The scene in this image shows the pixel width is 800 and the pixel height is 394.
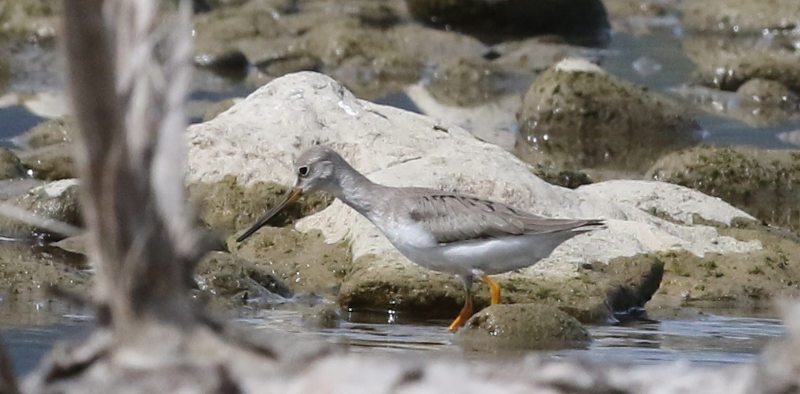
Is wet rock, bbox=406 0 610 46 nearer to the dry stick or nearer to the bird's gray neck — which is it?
the bird's gray neck

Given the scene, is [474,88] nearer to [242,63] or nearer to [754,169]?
[242,63]

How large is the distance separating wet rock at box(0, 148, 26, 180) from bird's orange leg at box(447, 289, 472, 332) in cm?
563

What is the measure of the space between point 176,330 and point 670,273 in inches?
295

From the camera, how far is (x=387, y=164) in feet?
34.6

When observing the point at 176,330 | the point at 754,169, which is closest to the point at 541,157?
the point at 754,169

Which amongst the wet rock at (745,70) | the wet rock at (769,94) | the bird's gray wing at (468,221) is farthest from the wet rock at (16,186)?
the wet rock at (745,70)

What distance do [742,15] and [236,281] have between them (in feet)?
90.0

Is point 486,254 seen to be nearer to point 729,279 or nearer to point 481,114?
point 729,279

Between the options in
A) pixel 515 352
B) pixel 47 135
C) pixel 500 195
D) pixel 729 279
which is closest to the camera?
pixel 515 352

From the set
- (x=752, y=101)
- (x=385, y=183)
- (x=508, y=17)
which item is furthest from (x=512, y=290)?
(x=508, y=17)

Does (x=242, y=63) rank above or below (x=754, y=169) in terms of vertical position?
above

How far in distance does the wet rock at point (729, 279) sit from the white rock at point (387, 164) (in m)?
0.14

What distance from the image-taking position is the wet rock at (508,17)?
28344 mm

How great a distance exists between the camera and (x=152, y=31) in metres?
2.28
